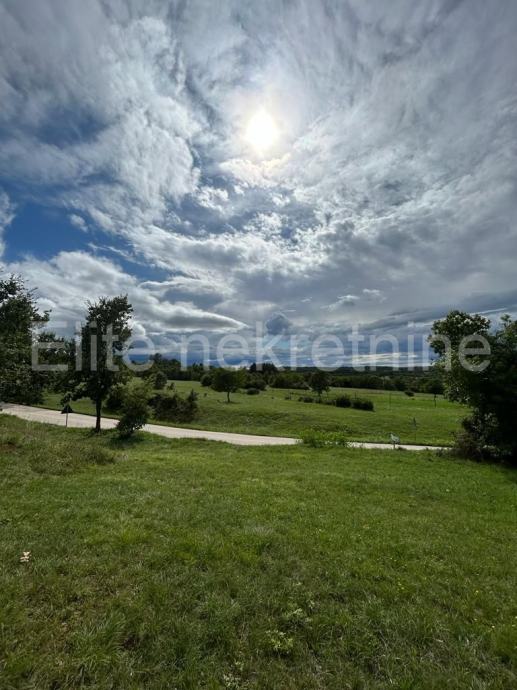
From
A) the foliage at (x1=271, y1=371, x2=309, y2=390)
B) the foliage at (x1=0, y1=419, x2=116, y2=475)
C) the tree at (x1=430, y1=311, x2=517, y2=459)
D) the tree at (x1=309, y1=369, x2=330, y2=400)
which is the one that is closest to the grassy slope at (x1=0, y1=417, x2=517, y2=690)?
the foliage at (x1=0, y1=419, x2=116, y2=475)

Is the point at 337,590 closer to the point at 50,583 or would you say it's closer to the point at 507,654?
the point at 507,654

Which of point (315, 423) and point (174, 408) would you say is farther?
point (174, 408)

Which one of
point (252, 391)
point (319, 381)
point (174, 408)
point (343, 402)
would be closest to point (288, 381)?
point (252, 391)

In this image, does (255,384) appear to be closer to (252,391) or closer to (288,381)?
(252,391)

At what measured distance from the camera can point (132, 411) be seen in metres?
21.7

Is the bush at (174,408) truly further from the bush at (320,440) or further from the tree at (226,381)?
the bush at (320,440)

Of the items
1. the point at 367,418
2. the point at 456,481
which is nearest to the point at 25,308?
the point at 456,481

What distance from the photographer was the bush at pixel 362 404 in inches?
1821

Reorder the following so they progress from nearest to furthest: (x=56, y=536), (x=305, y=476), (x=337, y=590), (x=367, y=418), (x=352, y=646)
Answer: (x=352, y=646) < (x=337, y=590) < (x=56, y=536) < (x=305, y=476) < (x=367, y=418)

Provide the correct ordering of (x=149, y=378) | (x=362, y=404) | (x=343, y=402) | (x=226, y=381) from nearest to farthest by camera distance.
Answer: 1. (x=149, y=378)
2. (x=362, y=404)
3. (x=226, y=381)
4. (x=343, y=402)

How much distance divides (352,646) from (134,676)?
8.04ft

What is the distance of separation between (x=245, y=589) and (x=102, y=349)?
21279 mm

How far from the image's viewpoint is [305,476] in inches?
490

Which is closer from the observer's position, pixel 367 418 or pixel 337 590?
pixel 337 590
